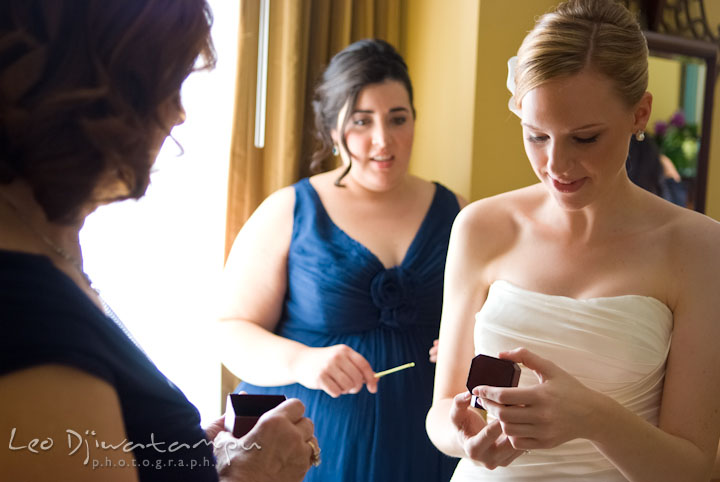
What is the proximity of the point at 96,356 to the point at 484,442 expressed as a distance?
2.37 ft

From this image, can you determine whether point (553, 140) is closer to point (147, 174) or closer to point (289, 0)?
point (147, 174)

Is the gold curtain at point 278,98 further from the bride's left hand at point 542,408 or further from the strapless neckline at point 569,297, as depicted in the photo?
the bride's left hand at point 542,408

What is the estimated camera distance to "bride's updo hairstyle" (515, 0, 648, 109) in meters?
1.30

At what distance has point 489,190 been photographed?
8.48 ft

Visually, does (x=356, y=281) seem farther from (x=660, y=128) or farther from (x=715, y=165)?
(x=715, y=165)

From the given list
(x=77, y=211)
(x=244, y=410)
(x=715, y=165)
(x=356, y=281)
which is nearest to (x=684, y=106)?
(x=715, y=165)

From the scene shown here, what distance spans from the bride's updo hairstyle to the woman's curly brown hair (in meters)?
0.70

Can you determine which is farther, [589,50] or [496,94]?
[496,94]

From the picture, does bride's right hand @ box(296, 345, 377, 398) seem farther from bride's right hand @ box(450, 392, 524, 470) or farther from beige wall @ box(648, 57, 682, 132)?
beige wall @ box(648, 57, 682, 132)

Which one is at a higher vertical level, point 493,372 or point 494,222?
point 494,222

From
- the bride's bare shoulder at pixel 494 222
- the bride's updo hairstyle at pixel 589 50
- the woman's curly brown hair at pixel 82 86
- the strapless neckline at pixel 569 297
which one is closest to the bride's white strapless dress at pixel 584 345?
the strapless neckline at pixel 569 297

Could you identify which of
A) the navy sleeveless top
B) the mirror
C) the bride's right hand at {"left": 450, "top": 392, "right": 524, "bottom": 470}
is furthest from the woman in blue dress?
the navy sleeveless top

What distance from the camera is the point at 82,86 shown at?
30.9 inches

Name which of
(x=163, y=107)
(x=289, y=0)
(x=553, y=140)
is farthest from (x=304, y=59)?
(x=163, y=107)
